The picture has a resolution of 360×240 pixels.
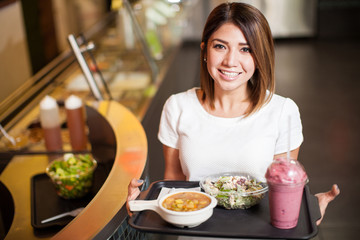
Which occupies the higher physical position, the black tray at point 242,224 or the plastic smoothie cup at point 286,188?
the plastic smoothie cup at point 286,188

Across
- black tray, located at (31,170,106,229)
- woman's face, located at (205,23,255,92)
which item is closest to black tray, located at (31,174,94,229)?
black tray, located at (31,170,106,229)

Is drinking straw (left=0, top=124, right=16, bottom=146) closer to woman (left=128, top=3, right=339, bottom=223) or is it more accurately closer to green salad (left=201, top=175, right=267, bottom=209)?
woman (left=128, top=3, right=339, bottom=223)

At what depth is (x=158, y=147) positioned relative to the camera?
4.15 meters

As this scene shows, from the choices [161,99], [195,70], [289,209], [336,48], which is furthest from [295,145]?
[336,48]

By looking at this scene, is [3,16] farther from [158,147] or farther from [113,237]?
[113,237]

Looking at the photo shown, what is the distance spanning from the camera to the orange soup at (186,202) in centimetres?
153

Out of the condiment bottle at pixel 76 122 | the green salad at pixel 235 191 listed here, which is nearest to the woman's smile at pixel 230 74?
the green salad at pixel 235 191

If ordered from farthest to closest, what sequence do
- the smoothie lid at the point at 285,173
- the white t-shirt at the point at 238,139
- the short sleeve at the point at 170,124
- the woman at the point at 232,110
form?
1. the short sleeve at the point at 170,124
2. the white t-shirt at the point at 238,139
3. the woman at the point at 232,110
4. the smoothie lid at the point at 285,173

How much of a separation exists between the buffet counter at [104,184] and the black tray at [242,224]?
281 millimetres

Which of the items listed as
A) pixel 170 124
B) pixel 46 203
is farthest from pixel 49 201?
pixel 170 124

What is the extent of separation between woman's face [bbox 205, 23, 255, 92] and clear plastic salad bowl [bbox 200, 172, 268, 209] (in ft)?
1.47

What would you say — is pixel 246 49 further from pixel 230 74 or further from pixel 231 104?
pixel 231 104

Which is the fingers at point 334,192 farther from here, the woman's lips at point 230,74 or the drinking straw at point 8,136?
the drinking straw at point 8,136

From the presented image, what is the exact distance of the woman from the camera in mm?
1907
